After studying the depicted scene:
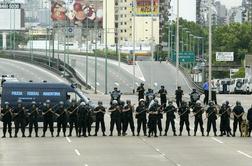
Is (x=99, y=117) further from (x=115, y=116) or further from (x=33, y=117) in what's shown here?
(x=33, y=117)

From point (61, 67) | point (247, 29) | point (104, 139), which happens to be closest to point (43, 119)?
point (104, 139)

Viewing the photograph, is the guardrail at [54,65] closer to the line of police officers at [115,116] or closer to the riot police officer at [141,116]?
the line of police officers at [115,116]

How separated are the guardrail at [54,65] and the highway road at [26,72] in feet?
3.04

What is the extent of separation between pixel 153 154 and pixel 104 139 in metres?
6.00

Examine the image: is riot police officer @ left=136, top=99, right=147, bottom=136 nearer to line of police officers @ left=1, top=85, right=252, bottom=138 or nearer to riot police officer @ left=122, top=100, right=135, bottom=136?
line of police officers @ left=1, top=85, right=252, bottom=138

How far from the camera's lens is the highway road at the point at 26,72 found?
10512cm

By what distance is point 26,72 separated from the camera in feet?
382

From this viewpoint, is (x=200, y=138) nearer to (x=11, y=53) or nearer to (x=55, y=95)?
(x=55, y=95)

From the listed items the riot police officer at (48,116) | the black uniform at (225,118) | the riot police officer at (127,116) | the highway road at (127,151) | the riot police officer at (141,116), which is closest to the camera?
the highway road at (127,151)

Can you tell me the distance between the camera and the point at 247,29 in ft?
570

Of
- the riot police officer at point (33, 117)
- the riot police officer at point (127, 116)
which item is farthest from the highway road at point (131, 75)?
the riot police officer at point (33, 117)

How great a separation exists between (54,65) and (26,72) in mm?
11067

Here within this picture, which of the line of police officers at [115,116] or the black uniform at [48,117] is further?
the black uniform at [48,117]

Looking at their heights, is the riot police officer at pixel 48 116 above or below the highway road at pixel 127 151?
above
